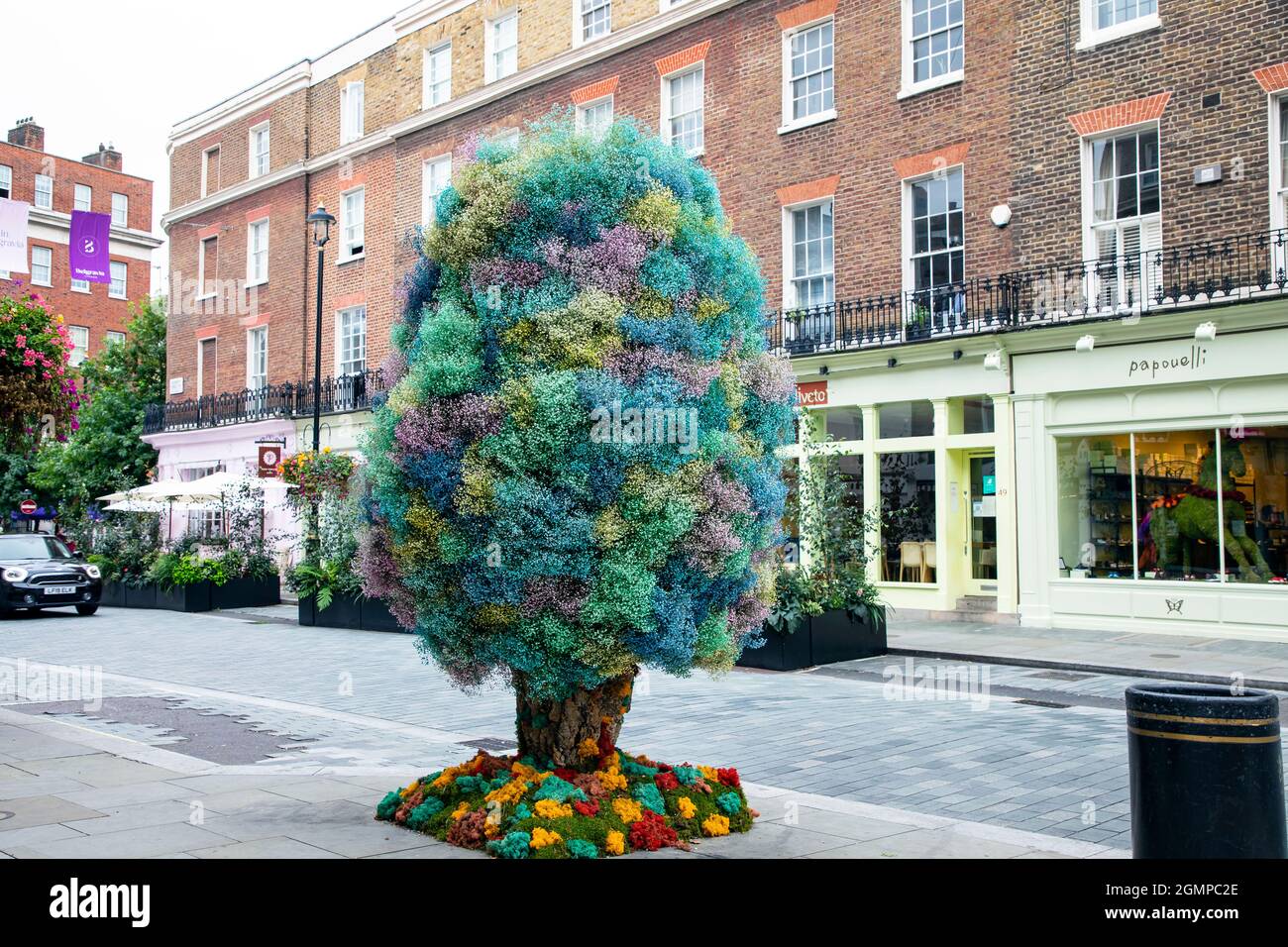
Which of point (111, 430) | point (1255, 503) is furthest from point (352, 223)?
point (1255, 503)

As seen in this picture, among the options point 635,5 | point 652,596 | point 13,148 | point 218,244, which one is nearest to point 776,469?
point 652,596

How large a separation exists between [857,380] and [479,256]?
48.2ft

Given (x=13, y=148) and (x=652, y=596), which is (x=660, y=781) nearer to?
(x=652, y=596)

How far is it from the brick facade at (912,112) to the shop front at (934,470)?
164 centimetres

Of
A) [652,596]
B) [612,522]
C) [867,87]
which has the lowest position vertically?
[652,596]

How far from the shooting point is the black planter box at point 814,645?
13469mm

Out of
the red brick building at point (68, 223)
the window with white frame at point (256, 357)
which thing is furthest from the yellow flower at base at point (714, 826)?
the red brick building at point (68, 223)

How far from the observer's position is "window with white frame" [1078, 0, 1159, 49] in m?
16.3

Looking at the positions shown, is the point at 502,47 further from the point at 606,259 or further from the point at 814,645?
the point at 606,259

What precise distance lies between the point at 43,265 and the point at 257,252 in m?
24.0

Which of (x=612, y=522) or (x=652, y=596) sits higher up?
(x=612, y=522)

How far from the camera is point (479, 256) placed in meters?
5.79

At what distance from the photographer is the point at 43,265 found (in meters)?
51.1
